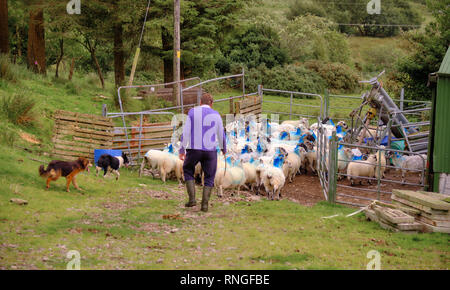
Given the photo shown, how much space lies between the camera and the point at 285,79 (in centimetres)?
3425

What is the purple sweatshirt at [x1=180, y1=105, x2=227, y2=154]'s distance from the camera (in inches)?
363

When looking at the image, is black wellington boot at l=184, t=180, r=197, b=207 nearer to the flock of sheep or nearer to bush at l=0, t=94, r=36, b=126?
the flock of sheep

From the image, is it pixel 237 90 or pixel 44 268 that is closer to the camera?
pixel 44 268

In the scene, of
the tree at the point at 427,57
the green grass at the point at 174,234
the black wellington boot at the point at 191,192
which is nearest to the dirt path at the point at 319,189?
the green grass at the point at 174,234

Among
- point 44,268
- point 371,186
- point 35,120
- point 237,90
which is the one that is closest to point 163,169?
point 35,120

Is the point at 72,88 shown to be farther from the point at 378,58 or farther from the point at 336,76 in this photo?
the point at 378,58

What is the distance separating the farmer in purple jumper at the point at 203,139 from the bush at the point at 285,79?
24.5 metres

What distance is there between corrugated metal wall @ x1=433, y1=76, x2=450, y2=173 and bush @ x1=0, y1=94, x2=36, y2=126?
10567mm

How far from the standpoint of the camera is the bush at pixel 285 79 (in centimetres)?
3381

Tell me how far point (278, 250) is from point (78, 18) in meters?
17.5

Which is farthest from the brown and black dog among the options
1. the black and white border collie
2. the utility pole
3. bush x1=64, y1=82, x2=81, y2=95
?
bush x1=64, y1=82, x2=81, y2=95

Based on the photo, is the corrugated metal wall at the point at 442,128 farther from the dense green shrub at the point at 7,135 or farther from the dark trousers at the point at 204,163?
the dense green shrub at the point at 7,135
